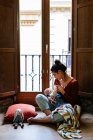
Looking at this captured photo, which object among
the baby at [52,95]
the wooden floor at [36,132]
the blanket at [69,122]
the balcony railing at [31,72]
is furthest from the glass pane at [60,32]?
the wooden floor at [36,132]

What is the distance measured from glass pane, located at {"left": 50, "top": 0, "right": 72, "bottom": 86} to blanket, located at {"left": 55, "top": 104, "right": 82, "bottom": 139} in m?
1.22

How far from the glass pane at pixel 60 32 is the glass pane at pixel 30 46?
25 cm

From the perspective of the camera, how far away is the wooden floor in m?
2.95

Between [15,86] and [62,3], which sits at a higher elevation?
[62,3]

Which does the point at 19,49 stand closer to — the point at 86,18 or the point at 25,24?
the point at 25,24

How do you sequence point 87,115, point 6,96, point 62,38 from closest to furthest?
point 87,115
point 6,96
point 62,38

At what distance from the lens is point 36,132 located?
10.2ft

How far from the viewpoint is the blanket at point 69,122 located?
3.05m

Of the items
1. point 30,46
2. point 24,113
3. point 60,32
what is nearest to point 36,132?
point 24,113

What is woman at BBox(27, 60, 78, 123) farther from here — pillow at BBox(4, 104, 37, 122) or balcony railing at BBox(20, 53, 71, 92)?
balcony railing at BBox(20, 53, 71, 92)

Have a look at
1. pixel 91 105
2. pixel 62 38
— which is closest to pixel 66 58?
pixel 62 38

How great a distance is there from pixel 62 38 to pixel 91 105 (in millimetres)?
1328

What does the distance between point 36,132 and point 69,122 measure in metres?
0.44

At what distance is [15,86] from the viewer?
4.26 m
